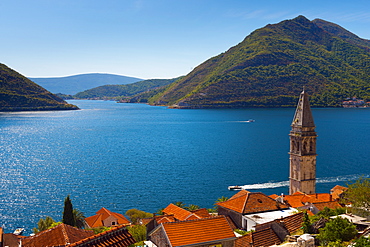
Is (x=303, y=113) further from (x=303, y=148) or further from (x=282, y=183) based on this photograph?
(x=282, y=183)

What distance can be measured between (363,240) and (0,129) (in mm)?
143514

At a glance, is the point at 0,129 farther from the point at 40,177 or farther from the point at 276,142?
the point at 276,142

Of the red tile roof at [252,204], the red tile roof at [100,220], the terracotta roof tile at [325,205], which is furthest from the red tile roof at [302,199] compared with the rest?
the red tile roof at [100,220]

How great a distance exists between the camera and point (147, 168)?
67.5m

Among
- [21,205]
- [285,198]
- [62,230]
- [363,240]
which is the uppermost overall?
[363,240]

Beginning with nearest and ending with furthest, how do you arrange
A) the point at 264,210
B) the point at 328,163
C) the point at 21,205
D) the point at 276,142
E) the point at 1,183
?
the point at 264,210 → the point at 21,205 → the point at 1,183 → the point at 328,163 → the point at 276,142

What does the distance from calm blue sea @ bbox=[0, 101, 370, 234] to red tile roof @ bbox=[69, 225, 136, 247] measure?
31.8 m

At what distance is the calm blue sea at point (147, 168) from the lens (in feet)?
155

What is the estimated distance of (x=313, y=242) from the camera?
13.5 m

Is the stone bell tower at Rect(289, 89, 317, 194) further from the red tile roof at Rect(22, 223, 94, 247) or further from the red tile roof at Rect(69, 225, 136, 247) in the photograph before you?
the red tile roof at Rect(69, 225, 136, 247)

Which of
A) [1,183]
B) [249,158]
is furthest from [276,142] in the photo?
[1,183]

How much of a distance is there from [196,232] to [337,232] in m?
5.76

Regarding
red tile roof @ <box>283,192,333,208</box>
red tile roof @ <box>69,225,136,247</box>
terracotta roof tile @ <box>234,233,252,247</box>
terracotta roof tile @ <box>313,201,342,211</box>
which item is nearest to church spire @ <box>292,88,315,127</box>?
red tile roof @ <box>283,192,333,208</box>

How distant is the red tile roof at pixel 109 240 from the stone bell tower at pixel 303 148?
101 ft
